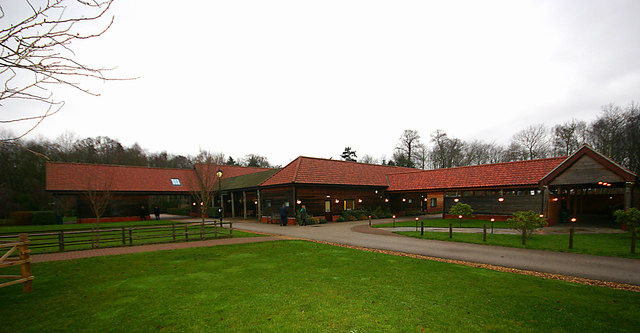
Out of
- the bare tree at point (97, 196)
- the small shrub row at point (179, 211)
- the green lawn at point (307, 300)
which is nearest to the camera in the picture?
the green lawn at point (307, 300)

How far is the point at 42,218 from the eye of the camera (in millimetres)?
28078

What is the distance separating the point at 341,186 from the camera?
95.1 feet

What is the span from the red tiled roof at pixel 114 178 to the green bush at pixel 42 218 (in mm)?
2571

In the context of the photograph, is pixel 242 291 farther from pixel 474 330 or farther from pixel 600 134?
pixel 600 134

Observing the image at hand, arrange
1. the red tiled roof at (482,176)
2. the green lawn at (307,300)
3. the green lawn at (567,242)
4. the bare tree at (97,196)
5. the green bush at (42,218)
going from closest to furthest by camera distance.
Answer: the green lawn at (307,300), the green lawn at (567,242), the bare tree at (97,196), the red tiled roof at (482,176), the green bush at (42,218)

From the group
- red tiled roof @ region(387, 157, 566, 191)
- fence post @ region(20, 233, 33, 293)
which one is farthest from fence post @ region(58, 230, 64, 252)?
Result: red tiled roof @ region(387, 157, 566, 191)

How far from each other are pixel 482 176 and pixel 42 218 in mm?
41883

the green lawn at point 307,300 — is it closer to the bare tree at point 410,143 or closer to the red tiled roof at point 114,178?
the red tiled roof at point 114,178

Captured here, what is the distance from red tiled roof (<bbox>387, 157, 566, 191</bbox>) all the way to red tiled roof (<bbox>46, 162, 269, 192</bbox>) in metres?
21.0

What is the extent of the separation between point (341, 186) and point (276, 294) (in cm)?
2285

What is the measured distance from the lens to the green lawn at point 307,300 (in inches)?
191

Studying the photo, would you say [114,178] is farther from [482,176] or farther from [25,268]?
[482,176]

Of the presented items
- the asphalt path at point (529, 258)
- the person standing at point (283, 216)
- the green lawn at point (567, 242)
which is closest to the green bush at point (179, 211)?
the person standing at point (283, 216)

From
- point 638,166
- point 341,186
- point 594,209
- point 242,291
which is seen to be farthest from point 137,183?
point 638,166
